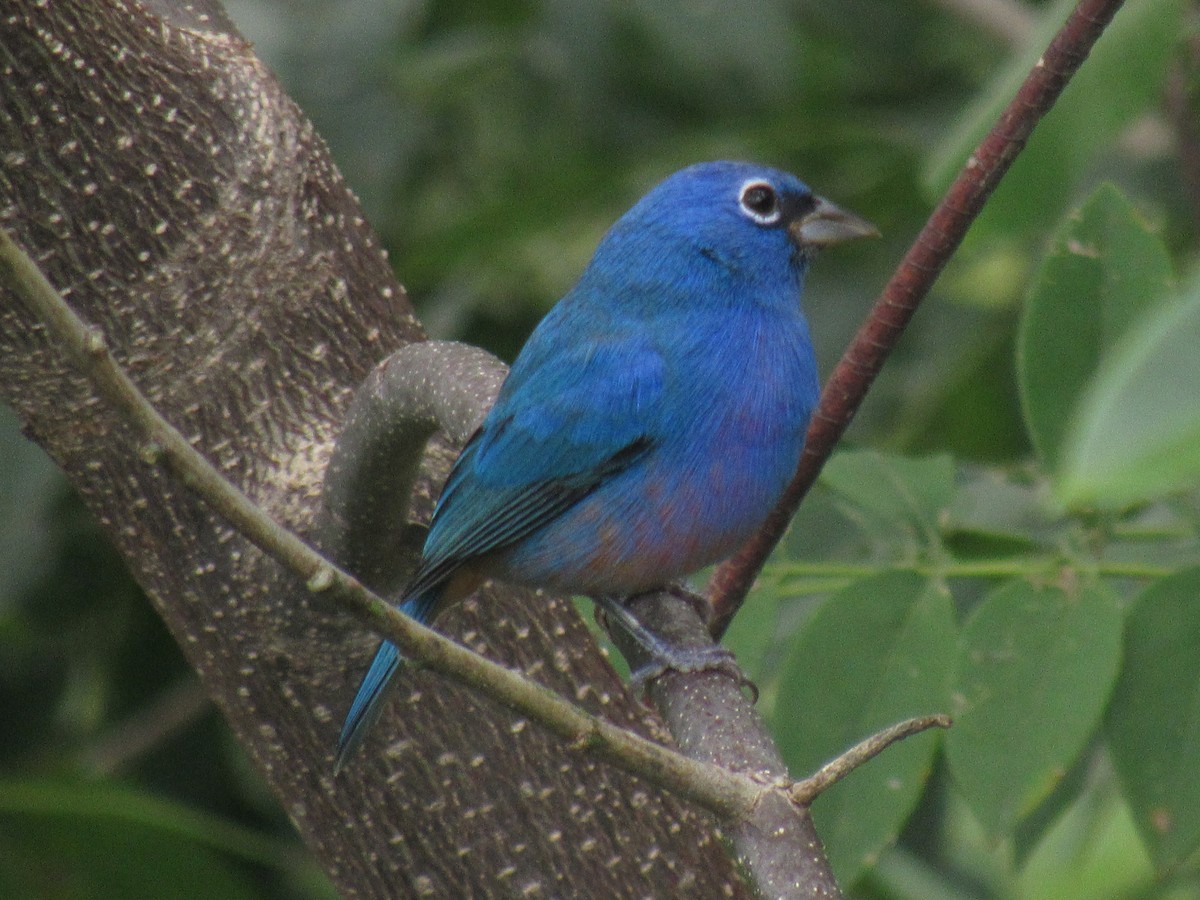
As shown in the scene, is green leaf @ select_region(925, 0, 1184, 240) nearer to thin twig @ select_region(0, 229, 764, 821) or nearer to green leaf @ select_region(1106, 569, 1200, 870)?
green leaf @ select_region(1106, 569, 1200, 870)

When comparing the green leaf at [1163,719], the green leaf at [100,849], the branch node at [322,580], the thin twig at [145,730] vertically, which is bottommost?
the thin twig at [145,730]

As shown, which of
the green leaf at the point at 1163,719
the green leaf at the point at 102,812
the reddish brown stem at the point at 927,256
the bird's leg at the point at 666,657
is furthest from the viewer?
the green leaf at the point at 102,812

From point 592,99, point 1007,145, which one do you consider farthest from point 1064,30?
point 592,99

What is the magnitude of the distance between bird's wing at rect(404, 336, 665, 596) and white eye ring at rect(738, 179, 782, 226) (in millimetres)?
443


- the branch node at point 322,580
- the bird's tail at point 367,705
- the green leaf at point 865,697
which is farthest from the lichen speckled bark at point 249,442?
the branch node at point 322,580

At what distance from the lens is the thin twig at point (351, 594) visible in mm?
1395

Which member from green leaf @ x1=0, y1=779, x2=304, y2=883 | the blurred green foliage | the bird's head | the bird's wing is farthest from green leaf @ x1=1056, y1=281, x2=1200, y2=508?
green leaf @ x1=0, y1=779, x2=304, y2=883

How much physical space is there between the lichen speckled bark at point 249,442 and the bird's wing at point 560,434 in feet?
1.19

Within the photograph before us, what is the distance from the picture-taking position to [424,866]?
7.41 ft

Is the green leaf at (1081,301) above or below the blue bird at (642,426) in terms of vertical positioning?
above

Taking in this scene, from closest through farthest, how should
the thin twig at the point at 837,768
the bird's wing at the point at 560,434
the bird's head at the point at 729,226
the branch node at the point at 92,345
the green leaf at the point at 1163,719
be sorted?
the branch node at the point at 92,345
the thin twig at the point at 837,768
the green leaf at the point at 1163,719
the bird's wing at the point at 560,434
the bird's head at the point at 729,226

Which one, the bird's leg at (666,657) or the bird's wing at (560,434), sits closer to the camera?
the bird's leg at (666,657)

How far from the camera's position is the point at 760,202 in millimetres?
3301

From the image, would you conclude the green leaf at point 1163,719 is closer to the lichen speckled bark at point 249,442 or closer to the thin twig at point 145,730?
the lichen speckled bark at point 249,442
